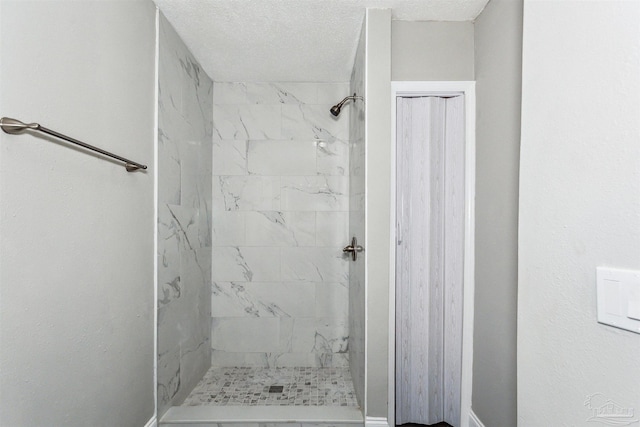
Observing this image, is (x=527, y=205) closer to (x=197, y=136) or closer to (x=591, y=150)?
(x=591, y=150)

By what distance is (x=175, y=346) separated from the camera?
7.25 ft

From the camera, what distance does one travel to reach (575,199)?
97 cm

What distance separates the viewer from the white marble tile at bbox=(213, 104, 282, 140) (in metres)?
3.00

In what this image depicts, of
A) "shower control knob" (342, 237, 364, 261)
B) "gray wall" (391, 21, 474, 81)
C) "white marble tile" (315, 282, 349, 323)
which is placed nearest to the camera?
"gray wall" (391, 21, 474, 81)

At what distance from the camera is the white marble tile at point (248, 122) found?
300cm

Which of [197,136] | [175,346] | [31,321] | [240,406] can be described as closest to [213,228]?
[197,136]

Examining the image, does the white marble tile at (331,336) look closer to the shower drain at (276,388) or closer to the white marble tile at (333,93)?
the shower drain at (276,388)

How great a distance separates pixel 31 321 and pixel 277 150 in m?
2.11

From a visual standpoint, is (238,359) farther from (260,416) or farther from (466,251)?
(466,251)

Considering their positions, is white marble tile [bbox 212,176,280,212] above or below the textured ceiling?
below

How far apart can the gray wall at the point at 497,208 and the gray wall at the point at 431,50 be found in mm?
70

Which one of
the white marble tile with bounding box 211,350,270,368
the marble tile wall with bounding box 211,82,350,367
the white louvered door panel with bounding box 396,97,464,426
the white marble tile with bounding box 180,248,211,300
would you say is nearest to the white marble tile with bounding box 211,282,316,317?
the marble tile wall with bounding box 211,82,350,367

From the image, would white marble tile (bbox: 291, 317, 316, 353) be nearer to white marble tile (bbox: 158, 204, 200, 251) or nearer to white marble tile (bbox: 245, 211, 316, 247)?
white marble tile (bbox: 245, 211, 316, 247)

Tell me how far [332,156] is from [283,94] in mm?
616
